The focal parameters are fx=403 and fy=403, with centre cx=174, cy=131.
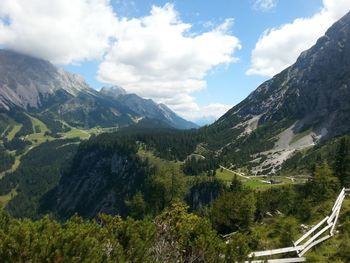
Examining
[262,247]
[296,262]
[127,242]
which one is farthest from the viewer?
[262,247]

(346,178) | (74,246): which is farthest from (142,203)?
(74,246)

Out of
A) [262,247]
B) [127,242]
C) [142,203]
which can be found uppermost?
[127,242]

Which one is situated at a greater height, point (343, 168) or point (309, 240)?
point (343, 168)

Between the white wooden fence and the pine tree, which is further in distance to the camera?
Answer: the pine tree

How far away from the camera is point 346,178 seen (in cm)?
8231

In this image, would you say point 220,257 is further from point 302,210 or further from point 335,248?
point 302,210

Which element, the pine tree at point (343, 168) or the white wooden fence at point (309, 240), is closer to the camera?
the white wooden fence at point (309, 240)

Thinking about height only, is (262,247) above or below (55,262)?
below

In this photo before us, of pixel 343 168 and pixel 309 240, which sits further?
pixel 343 168

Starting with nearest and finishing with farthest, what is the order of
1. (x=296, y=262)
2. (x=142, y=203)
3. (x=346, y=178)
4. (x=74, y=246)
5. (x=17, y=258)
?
(x=17, y=258) → (x=74, y=246) → (x=296, y=262) → (x=346, y=178) → (x=142, y=203)

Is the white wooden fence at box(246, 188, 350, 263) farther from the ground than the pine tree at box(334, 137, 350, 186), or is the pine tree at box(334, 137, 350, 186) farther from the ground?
the pine tree at box(334, 137, 350, 186)

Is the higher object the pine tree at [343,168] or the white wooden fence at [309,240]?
the pine tree at [343,168]

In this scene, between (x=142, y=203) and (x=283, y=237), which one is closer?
(x=283, y=237)

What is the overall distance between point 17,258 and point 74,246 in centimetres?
325
